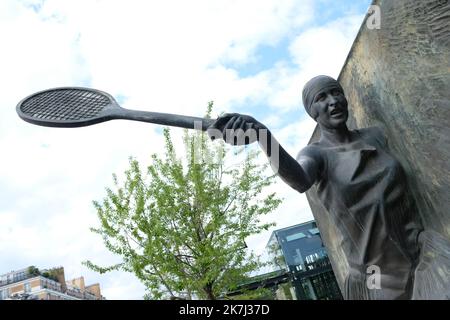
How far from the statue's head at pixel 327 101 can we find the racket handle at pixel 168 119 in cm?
63

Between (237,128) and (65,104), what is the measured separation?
67.9 inches

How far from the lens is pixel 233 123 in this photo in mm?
1674

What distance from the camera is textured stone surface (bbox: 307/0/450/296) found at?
61.7 inches

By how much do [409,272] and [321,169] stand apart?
630 millimetres

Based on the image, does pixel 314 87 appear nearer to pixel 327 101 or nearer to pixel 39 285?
pixel 327 101

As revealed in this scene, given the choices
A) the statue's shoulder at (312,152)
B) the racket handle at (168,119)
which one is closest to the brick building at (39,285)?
the racket handle at (168,119)

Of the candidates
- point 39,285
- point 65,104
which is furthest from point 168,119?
point 39,285

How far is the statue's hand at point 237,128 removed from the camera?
1665 millimetres

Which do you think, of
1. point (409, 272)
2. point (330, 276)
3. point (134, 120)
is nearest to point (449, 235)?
point (409, 272)

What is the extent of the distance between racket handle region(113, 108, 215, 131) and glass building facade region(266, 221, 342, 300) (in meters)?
12.5

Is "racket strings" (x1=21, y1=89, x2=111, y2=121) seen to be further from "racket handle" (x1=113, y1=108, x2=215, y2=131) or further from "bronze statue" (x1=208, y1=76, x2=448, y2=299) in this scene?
"bronze statue" (x1=208, y1=76, x2=448, y2=299)

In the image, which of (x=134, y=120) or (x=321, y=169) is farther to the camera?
(x=134, y=120)

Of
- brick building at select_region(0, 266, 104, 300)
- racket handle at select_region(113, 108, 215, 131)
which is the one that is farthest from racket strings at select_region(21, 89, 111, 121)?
brick building at select_region(0, 266, 104, 300)

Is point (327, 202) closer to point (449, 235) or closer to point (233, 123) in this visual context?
point (449, 235)
